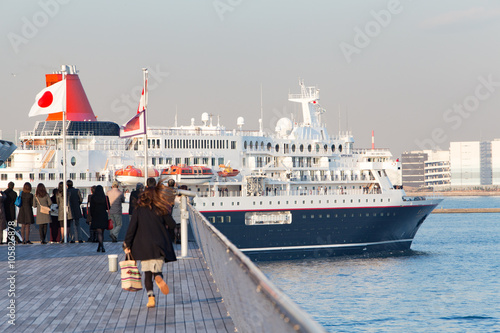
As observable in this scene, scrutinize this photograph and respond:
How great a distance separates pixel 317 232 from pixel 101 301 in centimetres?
3083

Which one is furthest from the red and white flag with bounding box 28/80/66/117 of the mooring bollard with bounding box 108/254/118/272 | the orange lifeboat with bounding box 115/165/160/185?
the orange lifeboat with bounding box 115/165/160/185

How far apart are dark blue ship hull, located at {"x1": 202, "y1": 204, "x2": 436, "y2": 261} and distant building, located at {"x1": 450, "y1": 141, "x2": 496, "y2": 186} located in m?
163

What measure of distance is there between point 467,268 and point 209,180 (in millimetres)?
15659

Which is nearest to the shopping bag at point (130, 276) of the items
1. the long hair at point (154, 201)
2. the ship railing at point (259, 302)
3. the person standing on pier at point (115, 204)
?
the long hair at point (154, 201)

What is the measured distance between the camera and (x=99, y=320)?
7.15 m

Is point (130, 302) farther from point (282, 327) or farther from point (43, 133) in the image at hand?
point (43, 133)

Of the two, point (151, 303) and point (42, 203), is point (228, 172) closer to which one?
point (42, 203)

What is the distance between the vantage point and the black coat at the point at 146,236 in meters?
7.72

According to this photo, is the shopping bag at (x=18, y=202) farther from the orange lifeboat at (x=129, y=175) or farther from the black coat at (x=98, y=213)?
the orange lifeboat at (x=129, y=175)

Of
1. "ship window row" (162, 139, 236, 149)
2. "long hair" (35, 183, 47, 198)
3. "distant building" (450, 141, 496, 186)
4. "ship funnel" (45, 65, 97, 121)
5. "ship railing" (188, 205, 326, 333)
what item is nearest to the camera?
"ship railing" (188, 205, 326, 333)

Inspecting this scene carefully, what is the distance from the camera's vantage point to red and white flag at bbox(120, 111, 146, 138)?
2530 centimetres

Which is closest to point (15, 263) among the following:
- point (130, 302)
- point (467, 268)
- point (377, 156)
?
point (130, 302)

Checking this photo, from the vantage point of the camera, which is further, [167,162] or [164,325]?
[167,162]

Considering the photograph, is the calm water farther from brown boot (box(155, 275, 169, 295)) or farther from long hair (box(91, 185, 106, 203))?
brown boot (box(155, 275, 169, 295))
